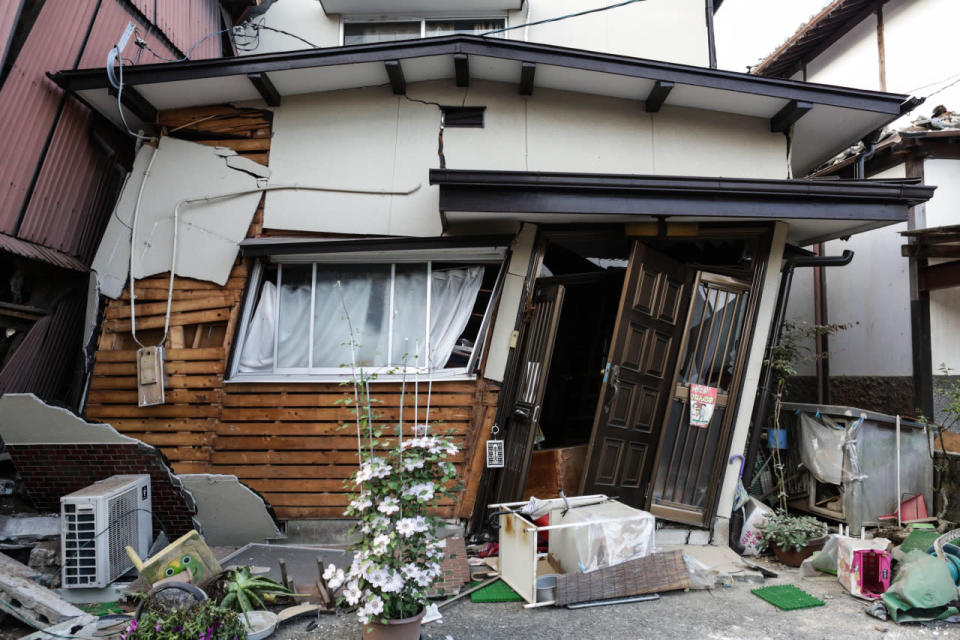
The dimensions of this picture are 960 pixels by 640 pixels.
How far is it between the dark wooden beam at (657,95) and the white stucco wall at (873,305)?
4777mm

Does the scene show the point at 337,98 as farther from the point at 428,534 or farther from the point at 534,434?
the point at 428,534

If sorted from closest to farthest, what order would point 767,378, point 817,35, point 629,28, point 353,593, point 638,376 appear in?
point 353,593
point 638,376
point 767,378
point 629,28
point 817,35

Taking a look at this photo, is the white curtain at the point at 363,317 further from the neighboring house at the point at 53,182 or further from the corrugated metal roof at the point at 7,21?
the corrugated metal roof at the point at 7,21

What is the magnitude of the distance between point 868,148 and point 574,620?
6.99 metres

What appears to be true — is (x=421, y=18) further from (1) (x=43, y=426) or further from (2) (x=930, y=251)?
(2) (x=930, y=251)

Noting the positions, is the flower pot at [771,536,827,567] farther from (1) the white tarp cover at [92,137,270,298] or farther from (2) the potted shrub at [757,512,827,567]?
(1) the white tarp cover at [92,137,270,298]

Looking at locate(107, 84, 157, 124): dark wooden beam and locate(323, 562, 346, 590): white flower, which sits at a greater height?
locate(107, 84, 157, 124): dark wooden beam

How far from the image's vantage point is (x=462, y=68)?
661cm

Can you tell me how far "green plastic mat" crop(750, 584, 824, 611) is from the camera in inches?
193

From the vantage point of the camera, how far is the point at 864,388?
31.2 feet

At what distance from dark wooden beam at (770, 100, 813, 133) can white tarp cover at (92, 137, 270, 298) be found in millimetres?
5882

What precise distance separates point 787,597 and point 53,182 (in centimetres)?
815

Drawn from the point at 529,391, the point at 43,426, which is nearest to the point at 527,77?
the point at 529,391

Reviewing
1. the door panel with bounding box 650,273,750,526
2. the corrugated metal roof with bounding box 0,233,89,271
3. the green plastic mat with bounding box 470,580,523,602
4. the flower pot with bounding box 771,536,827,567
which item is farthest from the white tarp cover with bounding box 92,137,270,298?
the flower pot with bounding box 771,536,827,567
